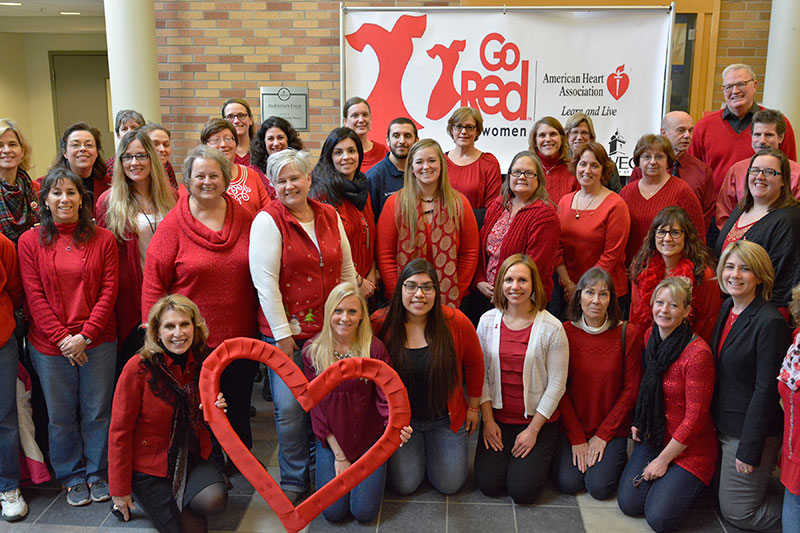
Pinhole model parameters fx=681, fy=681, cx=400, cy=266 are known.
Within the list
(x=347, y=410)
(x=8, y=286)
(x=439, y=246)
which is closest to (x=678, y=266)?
(x=439, y=246)

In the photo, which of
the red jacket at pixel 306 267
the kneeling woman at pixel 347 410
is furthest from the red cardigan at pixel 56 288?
the kneeling woman at pixel 347 410

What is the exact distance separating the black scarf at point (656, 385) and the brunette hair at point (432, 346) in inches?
36.2

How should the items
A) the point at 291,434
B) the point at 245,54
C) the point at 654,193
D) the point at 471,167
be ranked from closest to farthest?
the point at 291,434, the point at 654,193, the point at 471,167, the point at 245,54

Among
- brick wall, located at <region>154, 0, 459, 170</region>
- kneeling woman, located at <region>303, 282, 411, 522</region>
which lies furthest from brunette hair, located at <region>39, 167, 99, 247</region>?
brick wall, located at <region>154, 0, 459, 170</region>

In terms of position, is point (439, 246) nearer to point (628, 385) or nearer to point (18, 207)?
point (628, 385)

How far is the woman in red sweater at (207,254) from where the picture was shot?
10.5ft

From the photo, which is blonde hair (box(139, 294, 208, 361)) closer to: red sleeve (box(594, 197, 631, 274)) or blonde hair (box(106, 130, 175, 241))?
blonde hair (box(106, 130, 175, 241))

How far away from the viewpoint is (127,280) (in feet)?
11.8

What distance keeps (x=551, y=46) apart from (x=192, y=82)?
10.9ft

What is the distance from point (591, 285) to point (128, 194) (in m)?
2.43

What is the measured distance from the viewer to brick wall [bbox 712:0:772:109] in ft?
20.1

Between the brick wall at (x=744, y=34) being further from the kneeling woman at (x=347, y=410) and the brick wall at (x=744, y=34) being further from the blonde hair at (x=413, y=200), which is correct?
the kneeling woman at (x=347, y=410)

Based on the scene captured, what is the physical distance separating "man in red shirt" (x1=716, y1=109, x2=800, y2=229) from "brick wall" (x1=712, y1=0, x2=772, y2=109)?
7.33 ft

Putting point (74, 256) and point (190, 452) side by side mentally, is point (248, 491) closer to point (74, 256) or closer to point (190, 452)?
point (190, 452)
